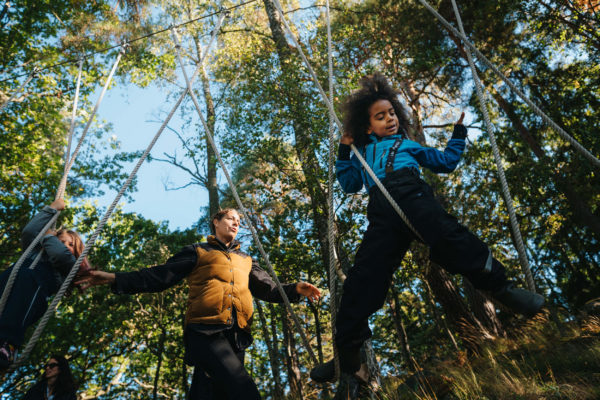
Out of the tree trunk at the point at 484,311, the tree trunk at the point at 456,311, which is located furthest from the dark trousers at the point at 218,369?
the tree trunk at the point at 484,311

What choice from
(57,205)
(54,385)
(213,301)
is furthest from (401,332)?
(57,205)

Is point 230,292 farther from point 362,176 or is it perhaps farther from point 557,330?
point 557,330

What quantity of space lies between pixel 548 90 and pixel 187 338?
789 cm

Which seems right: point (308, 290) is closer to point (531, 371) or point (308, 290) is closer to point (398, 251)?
point (398, 251)

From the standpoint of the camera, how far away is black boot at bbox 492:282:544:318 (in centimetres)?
168

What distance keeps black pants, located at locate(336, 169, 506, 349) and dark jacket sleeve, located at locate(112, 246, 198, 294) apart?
104cm

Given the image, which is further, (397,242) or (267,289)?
(267,289)

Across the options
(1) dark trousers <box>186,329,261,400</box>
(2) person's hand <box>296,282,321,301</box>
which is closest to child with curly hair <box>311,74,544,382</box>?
(1) dark trousers <box>186,329,261,400</box>

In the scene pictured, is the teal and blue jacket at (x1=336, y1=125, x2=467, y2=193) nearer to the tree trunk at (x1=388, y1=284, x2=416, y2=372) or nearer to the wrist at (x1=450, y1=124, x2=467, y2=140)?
the wrist at (x1=450, y1=124, x2=467, y2=140)

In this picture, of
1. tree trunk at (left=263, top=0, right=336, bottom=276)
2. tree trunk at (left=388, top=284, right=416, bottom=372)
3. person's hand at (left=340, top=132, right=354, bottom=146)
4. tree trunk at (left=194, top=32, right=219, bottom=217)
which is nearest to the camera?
person's hand at (left=340, top=132, right=354, bottom=146)

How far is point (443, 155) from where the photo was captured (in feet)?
6.96

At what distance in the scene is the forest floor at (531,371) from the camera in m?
2.37

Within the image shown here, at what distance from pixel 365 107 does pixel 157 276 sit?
5.46 ft

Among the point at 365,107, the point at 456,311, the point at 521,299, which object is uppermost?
the point at 365,107
